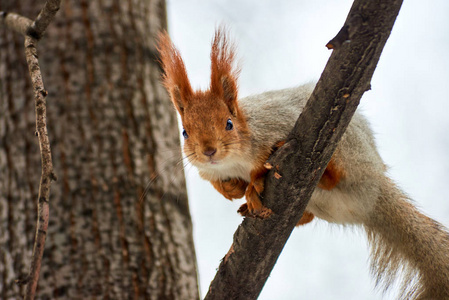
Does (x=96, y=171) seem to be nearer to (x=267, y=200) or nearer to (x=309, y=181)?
(x=267, y=200)

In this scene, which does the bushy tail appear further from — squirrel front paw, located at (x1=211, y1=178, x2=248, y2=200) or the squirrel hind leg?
squirrel front paw, located at (x1=211, y1=178, x2=248, y2=200)

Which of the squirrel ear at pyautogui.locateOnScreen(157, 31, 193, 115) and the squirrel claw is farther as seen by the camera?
the squirrel ear at pyautogui.locateOnScreen(157, 31, 193, 115)

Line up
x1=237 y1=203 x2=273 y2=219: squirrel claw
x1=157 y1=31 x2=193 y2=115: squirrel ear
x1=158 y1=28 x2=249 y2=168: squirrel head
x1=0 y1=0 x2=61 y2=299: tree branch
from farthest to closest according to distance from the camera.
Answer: x1=157 y1=31 x2=193 y2=115: squirrel ear, x1=158 y1=28 x2=249 y2=168: squirrel head, x1=237 y1=203 x2=273 y2=219: squirrel claw, x1=0 y1=0 x2=61 y2=299: tree branch

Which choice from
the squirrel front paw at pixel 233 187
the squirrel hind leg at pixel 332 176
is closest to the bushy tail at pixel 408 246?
the squirrel hind leg at pixel 332 176

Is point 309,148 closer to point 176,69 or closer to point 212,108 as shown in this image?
point 212,108

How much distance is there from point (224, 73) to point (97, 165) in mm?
474

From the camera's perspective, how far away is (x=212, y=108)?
51.8 inches

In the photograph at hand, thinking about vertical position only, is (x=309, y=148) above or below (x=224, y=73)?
below

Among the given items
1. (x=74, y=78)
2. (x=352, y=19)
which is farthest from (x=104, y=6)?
(x=352, y=19)

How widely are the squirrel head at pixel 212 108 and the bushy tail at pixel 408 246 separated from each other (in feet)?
1.52

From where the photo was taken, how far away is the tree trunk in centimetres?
142

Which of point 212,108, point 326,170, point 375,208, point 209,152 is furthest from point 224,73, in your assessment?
point 375,208

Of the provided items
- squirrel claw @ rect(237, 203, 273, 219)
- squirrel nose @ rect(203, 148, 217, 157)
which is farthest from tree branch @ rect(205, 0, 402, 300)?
squirrel nose @ rect(203, 148, 217, 157)

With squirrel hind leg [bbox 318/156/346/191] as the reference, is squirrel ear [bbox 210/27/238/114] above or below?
above
